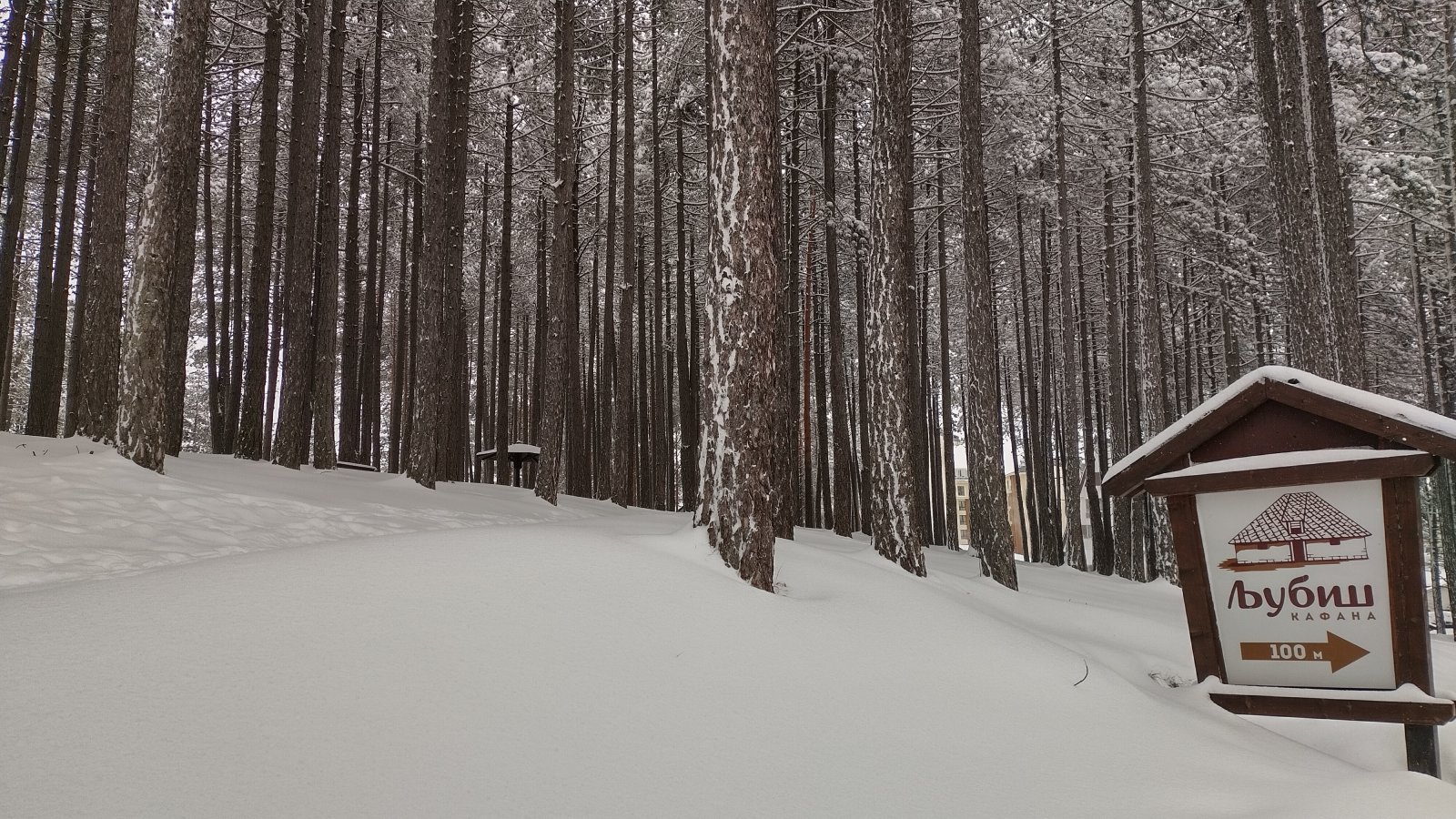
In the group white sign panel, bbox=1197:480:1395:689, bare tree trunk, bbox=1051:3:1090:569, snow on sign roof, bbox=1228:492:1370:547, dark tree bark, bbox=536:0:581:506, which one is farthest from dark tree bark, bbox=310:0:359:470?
bare tree trunk, bbox=1051:3:1090:569

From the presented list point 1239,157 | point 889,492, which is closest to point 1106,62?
point 1239,157

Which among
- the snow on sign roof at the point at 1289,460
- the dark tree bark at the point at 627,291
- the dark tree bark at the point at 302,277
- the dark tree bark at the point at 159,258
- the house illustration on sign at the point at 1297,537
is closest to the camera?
the snow on sign roof at the point at 1289,460

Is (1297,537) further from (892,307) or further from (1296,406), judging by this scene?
(892,307)

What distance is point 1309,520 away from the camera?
14.0 feet

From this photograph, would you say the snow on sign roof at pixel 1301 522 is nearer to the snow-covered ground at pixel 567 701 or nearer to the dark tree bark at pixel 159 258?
the snow-covered ground at pixel 567 701

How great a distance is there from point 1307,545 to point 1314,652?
0.56m

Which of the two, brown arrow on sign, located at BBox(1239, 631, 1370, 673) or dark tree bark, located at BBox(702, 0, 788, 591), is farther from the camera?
dark tree bark, located at BBox(702, 0, 788, 591)

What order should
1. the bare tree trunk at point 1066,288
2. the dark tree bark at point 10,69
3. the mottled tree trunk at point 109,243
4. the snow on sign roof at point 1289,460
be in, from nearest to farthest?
the snow on sign roof at point 1289,460 → the mottled tree trunk at point 109,243 → the dark tree bark at point 10,69 → the bare tree trunk at point 1066,288

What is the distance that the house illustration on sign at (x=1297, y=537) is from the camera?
164 inches

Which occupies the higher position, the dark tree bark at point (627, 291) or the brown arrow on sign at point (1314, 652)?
the dark tree bark at point (627, 291)

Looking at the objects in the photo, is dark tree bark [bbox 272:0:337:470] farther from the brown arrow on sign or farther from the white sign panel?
the brown arrow on sign

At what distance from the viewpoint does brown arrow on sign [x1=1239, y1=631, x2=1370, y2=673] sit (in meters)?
4.12

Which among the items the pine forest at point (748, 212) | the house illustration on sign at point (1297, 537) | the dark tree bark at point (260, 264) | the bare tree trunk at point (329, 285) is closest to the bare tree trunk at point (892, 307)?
the pine forest at point (748, 212)

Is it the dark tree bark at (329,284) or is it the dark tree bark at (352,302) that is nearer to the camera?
the dark tree bark at (329,284)
